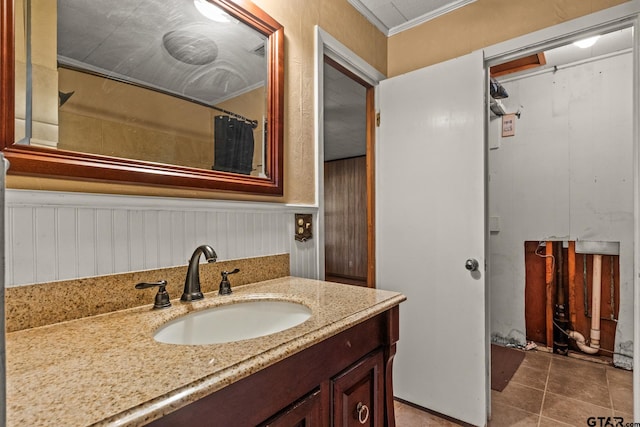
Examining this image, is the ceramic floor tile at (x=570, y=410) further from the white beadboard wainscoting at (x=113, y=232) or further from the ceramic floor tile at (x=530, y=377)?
the white beadboard wainscoting at (x=113, y=232)

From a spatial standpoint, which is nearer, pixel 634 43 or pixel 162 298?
pixel 162 298

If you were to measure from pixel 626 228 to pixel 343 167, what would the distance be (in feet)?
13.8

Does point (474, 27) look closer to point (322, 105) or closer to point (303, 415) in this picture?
point (322, 105)

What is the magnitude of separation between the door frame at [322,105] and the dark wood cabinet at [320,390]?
0.66 m

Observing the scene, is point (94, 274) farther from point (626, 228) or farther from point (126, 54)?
point (626, 228)

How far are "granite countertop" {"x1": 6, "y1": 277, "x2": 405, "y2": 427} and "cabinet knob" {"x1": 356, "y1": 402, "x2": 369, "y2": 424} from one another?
0.28 metres

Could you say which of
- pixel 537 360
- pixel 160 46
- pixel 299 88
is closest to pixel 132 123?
pixel 160 46

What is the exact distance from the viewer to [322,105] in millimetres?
1670

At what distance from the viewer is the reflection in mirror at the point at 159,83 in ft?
2.76

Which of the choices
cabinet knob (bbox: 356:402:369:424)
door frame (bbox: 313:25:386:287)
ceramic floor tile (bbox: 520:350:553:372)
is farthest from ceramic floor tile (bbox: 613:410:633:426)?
cabinet knob (bbox: 356:402:369:424)

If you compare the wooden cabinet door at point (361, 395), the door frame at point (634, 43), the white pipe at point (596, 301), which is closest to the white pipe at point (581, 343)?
the white pipe at point (596, 301)

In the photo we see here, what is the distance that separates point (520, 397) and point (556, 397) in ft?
0.75

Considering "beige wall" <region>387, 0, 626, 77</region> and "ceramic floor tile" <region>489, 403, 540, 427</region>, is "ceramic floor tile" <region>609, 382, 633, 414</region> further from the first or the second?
"beige wall" <region>387, 0, 626, 77</region>

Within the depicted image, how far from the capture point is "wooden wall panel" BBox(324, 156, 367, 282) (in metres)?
5.74
